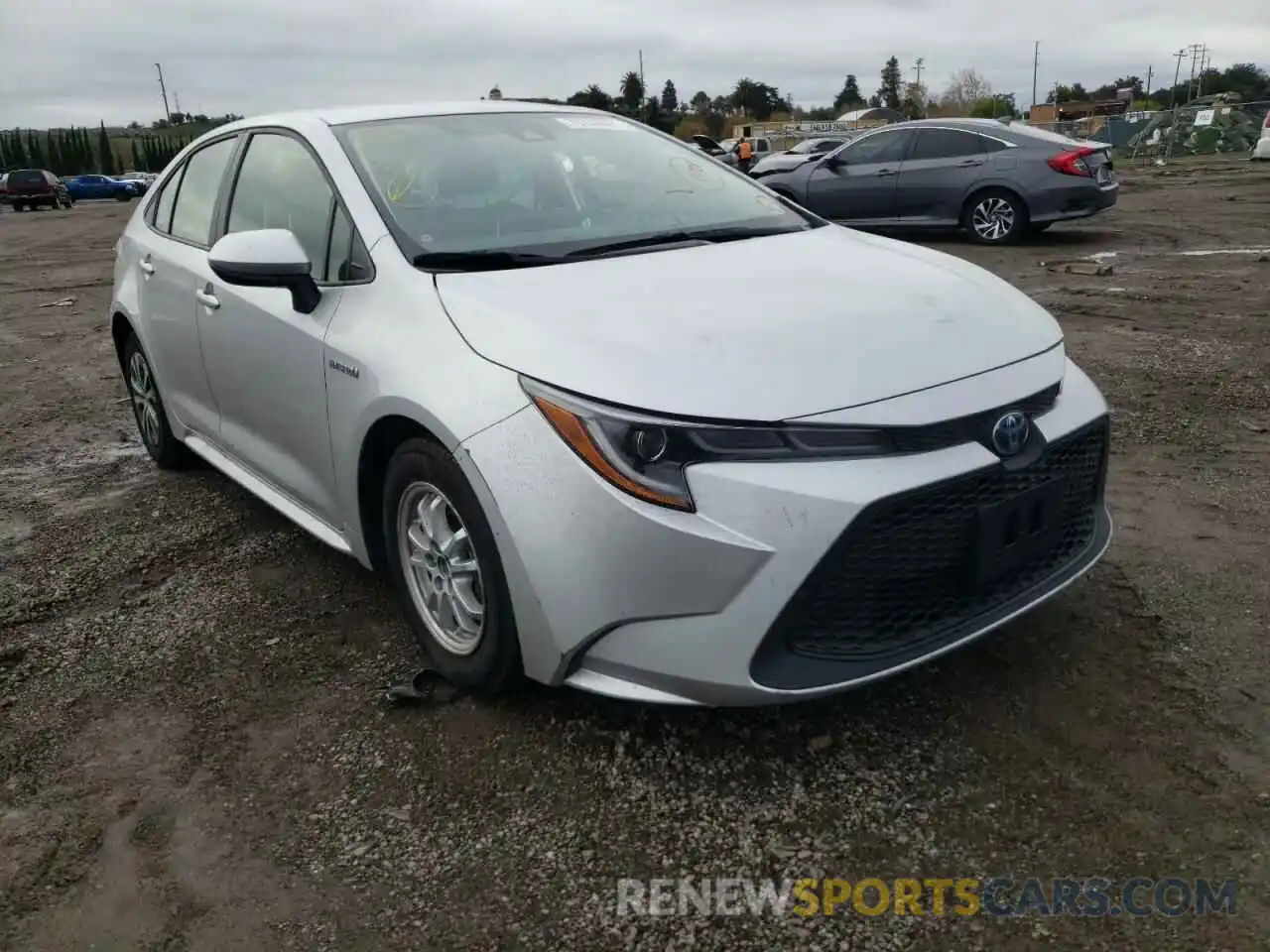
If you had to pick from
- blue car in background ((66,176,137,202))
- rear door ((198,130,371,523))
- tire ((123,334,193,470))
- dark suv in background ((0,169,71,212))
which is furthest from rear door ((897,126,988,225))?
blue car in background ((66,176,137,202))

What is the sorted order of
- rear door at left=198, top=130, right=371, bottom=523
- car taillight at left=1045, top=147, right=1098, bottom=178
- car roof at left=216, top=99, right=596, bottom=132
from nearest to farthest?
rear door at left=198, top=130, right=371, bottom=523
car roof at left=216, top=99, right=596, bottom=132
car taillight at left=1045, top=147, right=1098, bottom=178

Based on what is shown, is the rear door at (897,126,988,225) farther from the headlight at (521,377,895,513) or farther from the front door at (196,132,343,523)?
the headlight at (521,377,895,513)

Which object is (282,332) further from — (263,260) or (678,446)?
(678,446)

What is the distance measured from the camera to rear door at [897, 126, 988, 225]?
11688mm

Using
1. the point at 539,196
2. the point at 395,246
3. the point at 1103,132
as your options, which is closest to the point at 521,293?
the point at 395,246

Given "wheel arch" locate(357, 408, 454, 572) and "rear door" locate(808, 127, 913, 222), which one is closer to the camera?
"wheel arch" locate(357, 408, 454, 572)

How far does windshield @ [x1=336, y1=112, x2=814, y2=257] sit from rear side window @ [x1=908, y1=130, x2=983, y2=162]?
342 inches

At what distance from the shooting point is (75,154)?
64.3 m

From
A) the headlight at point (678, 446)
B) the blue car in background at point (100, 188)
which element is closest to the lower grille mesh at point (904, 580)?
the headlight at point (678, 446)

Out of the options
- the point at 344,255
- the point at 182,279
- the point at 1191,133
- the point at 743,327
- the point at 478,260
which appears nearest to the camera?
the point at 743,327

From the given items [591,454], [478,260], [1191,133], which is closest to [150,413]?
[478,260]

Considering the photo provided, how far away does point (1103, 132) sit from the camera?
3644 cm

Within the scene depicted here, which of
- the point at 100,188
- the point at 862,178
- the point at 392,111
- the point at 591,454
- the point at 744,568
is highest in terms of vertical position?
the point at 392,111

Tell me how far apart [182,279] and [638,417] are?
2.64m
